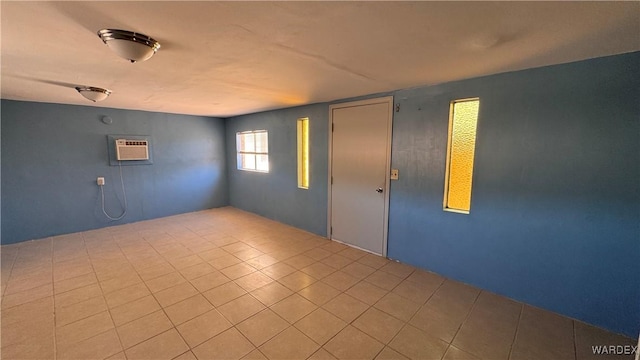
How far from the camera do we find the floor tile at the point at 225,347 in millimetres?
1754

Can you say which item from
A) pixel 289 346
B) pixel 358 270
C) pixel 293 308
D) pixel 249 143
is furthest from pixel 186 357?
pixel 249 143

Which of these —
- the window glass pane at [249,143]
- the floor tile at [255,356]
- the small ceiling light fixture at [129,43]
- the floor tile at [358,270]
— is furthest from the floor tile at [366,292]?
the window glass pane at [249,143]

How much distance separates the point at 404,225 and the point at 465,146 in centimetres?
Result: 116

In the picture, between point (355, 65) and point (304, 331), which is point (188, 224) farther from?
point (355, 65)

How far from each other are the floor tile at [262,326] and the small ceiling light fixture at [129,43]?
6.97 feet

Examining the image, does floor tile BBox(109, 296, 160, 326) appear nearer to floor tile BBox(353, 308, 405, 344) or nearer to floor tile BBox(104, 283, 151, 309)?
floor tile BBox(104, 283, 151, 309)

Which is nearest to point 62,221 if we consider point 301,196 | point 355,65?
point 301,196

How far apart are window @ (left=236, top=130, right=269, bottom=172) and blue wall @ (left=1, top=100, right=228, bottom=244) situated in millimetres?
784

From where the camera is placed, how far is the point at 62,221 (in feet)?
13.4

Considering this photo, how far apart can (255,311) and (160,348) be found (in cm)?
72

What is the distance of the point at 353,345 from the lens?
1.87m

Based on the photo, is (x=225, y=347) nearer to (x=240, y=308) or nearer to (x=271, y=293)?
(x=240, y=308)

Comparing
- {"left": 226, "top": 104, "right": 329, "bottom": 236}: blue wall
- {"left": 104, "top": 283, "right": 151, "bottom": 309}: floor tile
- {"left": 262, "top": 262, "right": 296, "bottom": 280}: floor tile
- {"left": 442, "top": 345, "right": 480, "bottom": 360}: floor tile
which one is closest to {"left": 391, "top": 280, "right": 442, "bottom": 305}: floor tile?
{"left": 442, "top": 345, "right": 480, "bottom": 360}: floor tile

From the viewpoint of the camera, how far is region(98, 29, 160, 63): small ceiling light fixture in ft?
4.86
